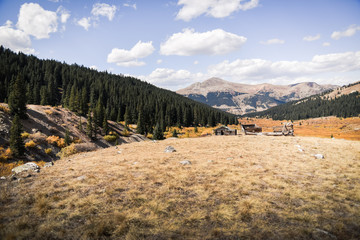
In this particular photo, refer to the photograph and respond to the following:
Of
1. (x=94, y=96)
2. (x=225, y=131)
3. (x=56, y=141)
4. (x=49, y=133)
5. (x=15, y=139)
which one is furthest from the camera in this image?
(x=94, y=96)

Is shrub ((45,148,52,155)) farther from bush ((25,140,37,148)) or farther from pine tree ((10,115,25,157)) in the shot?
pine tree ((10,115,25,157))

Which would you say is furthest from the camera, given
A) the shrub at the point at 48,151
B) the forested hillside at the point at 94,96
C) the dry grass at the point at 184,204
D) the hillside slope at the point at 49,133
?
the forested hillside at the point at 94,96

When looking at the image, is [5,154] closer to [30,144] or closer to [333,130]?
[30,144]

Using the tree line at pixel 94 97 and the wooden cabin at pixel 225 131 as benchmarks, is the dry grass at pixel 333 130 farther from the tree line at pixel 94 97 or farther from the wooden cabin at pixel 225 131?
the tree line at pixel 94 97

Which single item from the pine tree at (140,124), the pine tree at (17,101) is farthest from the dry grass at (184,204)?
the pine tree at (140,124)

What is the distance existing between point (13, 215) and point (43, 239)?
2528 millimetres

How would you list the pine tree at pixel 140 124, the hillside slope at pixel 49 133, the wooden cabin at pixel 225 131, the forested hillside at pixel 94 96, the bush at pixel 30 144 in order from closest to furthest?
the bush at pixel 30 144 → the hillside slope at pixel 49 133 → the wooden cabin at pixel 225 131 → the pine tree at pixel 140 124 → the forested hillside at pixel 94 96

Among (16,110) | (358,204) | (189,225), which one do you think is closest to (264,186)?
(358,204)

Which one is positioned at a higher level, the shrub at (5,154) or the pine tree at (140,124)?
the pine tree at (140,124)

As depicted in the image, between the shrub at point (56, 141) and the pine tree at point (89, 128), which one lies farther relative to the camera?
the pine tree at point (89, 128)

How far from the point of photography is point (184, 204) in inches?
301

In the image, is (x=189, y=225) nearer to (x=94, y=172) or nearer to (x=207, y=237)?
(x=207, y=237)

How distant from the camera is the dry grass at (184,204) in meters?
5.70

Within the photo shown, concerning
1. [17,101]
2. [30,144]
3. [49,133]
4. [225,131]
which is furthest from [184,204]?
[17,101]
